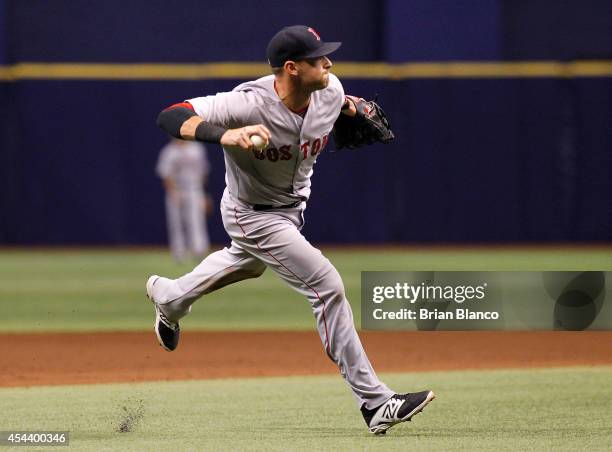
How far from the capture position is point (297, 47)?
17.5 feet

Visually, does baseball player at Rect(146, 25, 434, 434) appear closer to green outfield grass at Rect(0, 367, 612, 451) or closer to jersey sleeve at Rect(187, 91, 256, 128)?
jersey sleeve at Rect(187, 91, 256, 128)

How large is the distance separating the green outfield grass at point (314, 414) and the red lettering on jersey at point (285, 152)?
4.09 ft

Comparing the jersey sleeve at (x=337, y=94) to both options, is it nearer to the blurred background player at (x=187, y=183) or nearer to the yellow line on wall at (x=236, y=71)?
the blurred background player at (x=187, y=183)

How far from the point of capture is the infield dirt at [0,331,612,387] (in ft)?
26.7

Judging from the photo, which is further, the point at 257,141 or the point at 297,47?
the point at 297,47

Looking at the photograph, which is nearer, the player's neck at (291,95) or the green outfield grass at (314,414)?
the green outfield grass at (314,414)

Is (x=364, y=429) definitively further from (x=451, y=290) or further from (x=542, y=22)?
(x=542, y=22)

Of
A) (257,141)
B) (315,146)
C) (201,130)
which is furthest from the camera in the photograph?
(315,146)

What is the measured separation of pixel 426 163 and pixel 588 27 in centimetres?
416

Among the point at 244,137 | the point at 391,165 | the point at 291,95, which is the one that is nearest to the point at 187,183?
the point at 391,165

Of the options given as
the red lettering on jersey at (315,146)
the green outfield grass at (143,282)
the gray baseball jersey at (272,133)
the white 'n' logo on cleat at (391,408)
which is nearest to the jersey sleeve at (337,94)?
the gray baseball jersey at (272,133)

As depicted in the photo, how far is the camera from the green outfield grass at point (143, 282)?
1118cm

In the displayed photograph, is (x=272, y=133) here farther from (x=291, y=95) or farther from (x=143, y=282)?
(x=143, y=282)

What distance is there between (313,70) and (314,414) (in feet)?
6.02
